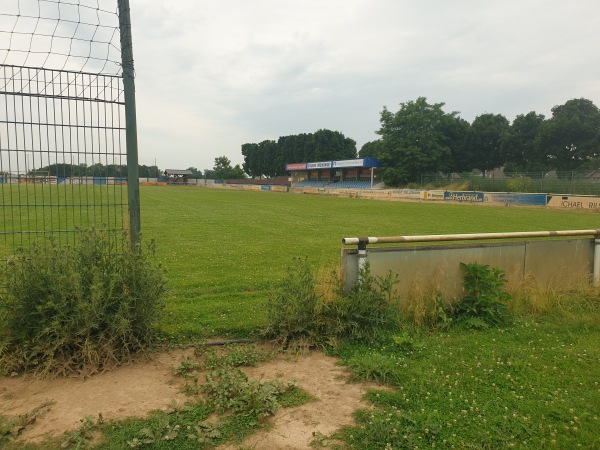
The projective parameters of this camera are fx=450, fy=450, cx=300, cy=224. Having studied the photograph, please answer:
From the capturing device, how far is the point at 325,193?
63469 millimetres

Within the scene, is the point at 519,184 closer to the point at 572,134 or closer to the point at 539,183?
the point at 539,183

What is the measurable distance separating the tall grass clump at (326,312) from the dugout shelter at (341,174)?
61.9 m

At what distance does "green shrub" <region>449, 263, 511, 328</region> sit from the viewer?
5.47 meters

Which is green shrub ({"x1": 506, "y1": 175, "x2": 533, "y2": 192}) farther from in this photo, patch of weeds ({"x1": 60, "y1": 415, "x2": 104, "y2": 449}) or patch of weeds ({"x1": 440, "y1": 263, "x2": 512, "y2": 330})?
patch of weeds ({"x1": 60, "y1": 415, "x2": 104, "y2": 449})

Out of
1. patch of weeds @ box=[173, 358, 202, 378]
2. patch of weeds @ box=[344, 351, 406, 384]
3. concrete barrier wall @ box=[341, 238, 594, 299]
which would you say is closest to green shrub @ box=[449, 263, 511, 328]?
concrete barrier wall @ box=[341, 238, 594, 299]

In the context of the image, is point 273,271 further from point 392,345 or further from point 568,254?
point 568,254

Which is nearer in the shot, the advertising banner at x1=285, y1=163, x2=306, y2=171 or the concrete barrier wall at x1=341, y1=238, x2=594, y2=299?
the concrete barrier wall at x1=341, y1=238, x2=594, y2=299

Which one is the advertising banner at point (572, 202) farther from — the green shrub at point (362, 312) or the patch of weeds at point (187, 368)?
the patch of weeds at point (187, 368)

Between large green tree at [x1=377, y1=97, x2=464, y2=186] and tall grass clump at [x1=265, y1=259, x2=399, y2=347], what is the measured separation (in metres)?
58.1

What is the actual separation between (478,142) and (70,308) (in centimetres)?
6374

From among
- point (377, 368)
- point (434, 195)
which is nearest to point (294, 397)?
point (377, 368)

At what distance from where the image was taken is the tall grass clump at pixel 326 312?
482cm

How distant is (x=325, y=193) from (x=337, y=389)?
5999 centimetres

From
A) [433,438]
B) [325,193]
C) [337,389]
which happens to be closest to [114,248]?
[337,389]
